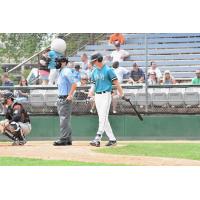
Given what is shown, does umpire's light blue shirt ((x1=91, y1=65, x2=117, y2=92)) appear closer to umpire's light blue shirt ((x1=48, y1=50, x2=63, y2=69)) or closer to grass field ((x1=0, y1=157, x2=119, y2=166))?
grass field ((x1=0, y1=157, x2=119, y2=166))

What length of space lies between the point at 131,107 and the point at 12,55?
187 inches

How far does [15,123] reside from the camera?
12.9 m

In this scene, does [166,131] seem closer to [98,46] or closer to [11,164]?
[98,46]

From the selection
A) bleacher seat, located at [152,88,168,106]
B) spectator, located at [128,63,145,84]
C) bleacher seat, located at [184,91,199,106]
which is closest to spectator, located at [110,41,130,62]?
spectator, located at [128,63,145,84]

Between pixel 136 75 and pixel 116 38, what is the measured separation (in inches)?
79.1

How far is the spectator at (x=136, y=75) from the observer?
51.3 ft

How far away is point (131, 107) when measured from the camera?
50.1 ft

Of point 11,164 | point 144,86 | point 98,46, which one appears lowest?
point 11,164

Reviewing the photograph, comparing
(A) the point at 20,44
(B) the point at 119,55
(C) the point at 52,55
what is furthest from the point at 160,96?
(A) the point at 20,44

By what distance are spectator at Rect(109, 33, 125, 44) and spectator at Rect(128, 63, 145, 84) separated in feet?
5.68

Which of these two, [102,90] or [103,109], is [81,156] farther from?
[102,90]

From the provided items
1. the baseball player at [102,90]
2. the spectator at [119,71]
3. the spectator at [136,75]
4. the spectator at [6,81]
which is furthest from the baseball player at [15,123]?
the spectator at [136,75]

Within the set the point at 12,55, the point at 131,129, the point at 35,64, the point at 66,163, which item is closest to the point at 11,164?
the point at 66,163

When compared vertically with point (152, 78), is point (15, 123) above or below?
below
